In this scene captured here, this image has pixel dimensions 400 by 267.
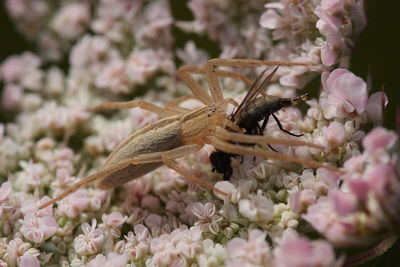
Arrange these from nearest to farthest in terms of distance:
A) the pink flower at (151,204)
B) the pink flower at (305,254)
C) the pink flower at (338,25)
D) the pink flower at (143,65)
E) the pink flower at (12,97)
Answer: the pink flower at (305,254) → the pink flower at (338,25) → the pink flower at (151,204) → the pink flower at (143,65) → the pink flower at (12,97)

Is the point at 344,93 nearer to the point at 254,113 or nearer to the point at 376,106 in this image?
the point at 376,106

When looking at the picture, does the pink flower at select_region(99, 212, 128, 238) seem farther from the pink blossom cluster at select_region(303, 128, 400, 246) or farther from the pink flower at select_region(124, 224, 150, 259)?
the pink blossom cluster at select_region(303, 128, 400, 246)

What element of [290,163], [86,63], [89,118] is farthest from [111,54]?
[290,163]

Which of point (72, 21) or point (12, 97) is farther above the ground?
point (72, 21)

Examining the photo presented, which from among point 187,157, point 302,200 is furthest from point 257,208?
point 187,157

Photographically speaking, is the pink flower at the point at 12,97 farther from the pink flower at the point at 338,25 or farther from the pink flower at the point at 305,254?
the pink flower at the point at 305,254

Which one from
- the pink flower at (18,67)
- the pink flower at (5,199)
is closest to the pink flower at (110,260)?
the pink flower at (5,199)
